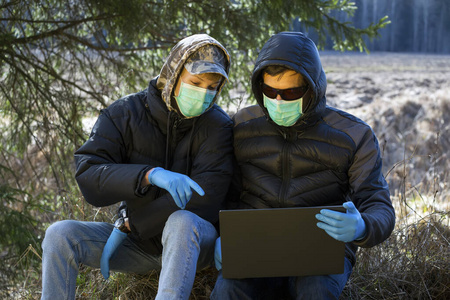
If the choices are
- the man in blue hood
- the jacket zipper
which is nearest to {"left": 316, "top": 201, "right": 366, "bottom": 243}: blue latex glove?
the man in blue hood

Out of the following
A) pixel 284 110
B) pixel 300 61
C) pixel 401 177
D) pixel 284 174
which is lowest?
pixel 401 177

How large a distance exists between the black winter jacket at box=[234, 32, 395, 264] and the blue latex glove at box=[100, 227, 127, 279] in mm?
646

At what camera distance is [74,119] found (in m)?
5.62

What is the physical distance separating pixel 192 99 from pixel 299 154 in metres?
0.58

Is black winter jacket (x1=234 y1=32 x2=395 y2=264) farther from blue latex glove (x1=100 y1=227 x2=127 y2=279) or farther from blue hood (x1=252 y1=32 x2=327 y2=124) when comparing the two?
blue latex glove (x1=100 y1=227 x2=127 y2=279)

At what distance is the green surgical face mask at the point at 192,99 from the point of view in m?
2.76

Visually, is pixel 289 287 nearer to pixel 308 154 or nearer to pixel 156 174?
pixel 308 154

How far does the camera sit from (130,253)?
2.84m

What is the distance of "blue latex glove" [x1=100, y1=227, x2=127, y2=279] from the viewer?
2.72m

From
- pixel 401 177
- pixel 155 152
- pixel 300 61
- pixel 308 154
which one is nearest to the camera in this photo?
pixel 300 61

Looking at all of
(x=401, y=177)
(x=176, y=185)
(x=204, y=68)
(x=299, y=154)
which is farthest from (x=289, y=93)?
(x=401, y=177)

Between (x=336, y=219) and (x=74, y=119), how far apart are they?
152 inches

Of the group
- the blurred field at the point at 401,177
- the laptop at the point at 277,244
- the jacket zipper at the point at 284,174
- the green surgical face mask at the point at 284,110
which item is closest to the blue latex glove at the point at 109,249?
the blurred field at the point at 401,177

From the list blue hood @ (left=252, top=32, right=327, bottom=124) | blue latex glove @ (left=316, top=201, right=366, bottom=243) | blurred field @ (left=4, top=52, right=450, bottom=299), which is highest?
blue hood @ (left=252, top=32, right=327, bottom=124)
